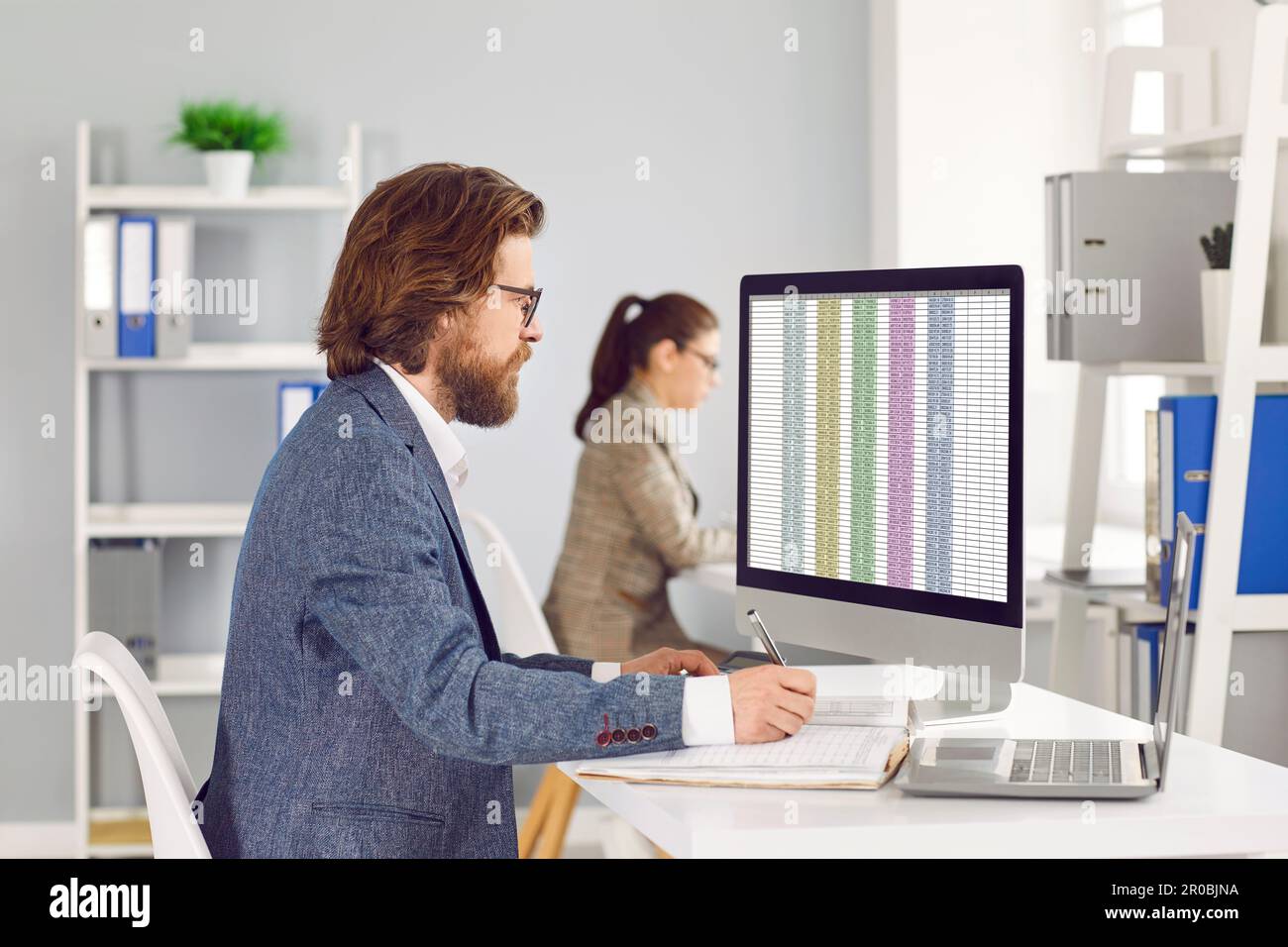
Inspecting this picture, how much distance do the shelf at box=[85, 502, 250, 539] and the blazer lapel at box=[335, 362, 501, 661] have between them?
190 cm

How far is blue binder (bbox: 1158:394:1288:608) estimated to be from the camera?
6.87 feet

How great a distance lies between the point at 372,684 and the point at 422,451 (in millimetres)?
234

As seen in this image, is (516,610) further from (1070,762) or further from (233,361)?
(233,361)

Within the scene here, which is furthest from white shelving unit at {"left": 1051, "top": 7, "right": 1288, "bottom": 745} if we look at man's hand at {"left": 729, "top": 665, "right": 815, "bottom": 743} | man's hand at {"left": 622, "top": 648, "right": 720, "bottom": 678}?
man's hand at {"left": 729, "top": 665, "right": 815, "bottom": 743}

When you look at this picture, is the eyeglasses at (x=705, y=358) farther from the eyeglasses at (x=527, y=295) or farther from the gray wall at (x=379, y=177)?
the eyeglasses at (x=527, y=295)

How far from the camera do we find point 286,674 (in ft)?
4.43

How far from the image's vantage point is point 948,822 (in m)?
1.17

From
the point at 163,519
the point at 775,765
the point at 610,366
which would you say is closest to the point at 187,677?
the point at 163,519

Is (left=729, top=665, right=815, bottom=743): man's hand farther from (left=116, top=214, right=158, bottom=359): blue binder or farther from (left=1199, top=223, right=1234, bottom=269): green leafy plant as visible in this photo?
(left=116, top=214, right=158, bottom=359): blue binder

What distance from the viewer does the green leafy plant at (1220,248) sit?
2.29m

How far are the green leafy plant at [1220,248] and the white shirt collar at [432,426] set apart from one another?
1.41 m

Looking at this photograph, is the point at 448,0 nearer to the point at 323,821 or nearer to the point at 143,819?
the point at 143,819
